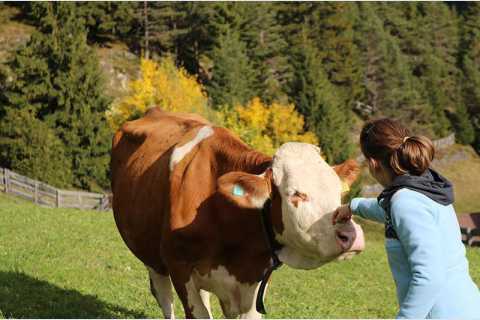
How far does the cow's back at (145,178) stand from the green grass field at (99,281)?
4.67 ft

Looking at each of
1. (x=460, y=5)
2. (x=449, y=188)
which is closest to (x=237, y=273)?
(x=449, y=188)

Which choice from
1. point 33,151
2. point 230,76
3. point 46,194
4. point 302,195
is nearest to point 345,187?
point 302,195

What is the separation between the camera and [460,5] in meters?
97.6

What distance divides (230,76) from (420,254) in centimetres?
4630

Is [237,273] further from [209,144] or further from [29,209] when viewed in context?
[29,209]

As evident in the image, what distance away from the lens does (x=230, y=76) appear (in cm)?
4878

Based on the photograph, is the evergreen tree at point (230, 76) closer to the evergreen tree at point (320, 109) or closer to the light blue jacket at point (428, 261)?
the evergreen tree at point (320, 109)


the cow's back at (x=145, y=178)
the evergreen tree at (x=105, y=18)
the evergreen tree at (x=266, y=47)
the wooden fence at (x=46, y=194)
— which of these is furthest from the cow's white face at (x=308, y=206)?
the evergreen tree at (x=105, y=18)

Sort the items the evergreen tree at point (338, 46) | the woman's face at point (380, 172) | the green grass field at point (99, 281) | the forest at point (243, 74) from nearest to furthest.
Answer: the woman's face at point (380, 172), the green grass field at point (99, 281), the forest at point (243, 74), the evergreen tree at point (338, 46)

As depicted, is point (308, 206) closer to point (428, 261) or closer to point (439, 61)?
point (428, 261)

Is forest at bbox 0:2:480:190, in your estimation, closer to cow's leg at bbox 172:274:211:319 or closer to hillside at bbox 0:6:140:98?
hillside at bbox 0:6:140:98

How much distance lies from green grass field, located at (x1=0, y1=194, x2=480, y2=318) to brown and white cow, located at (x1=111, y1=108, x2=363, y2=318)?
141 centimetres

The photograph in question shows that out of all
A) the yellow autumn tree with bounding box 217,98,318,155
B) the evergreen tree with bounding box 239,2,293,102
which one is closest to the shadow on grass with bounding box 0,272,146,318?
the yellow autumn tree with bounding box 217,98,318,155

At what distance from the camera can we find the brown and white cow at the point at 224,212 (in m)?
3.97
